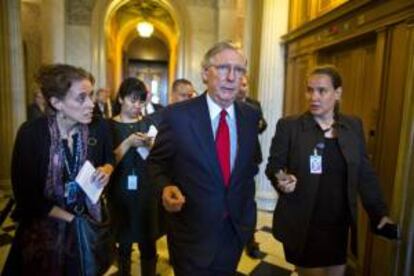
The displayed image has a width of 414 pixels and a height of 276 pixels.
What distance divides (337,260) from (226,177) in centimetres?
98

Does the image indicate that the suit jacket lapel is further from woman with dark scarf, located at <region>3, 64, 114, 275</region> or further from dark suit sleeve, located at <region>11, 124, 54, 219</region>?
dark suit sleeve, located at <region>11, 124, 54, 219</region>

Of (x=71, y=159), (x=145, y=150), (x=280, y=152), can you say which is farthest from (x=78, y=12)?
(x=280, y=152)

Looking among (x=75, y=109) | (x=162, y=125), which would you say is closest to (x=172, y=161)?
(x=162, y=125)

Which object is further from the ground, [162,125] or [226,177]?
[162,125]

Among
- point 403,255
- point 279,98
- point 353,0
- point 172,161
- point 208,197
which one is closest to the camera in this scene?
point 208,197

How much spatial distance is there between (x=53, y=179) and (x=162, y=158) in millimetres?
565

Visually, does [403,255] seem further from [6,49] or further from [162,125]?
[6,49]

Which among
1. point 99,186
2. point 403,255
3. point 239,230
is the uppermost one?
point 99,186

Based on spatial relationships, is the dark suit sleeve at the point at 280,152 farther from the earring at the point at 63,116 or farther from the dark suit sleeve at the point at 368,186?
the earring at the point at 63,116

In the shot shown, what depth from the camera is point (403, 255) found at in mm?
2383

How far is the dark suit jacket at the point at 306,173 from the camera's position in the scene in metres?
1.96

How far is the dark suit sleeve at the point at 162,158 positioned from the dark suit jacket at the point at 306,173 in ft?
2.20

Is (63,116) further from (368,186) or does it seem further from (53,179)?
(368,186)

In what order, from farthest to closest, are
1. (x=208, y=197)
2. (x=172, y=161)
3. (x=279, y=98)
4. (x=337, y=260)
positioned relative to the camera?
(x=279, y=98) < (x=337, y=260) < (x=172, y=161) < (x=208, y=197)
